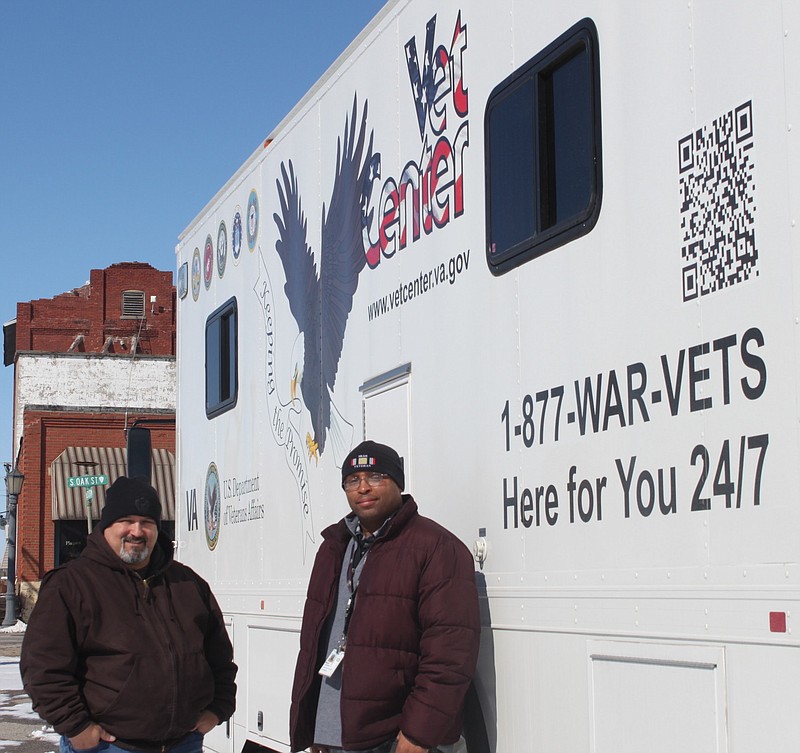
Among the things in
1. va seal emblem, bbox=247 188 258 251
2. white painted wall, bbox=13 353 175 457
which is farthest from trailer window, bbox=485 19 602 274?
white painted wall, bbox=13 353 175 457

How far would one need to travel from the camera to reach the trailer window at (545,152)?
3.83m

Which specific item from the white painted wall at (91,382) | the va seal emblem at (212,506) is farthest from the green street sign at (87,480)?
the white painted wall at (91,382)

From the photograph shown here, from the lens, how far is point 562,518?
384 centimetres

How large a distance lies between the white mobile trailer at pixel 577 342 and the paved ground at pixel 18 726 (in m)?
4.83

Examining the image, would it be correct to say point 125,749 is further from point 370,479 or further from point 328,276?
point 328,276

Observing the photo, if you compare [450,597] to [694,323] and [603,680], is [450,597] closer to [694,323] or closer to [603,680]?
[603,680]

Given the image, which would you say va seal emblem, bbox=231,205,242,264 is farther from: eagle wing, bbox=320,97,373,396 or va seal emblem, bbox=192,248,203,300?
eagle wing, bbox=320,97,373,396

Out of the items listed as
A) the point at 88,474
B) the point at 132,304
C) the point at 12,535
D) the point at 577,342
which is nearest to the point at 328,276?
the point at 577,342

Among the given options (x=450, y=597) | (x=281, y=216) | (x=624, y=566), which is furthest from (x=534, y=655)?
(x=281, y=216)

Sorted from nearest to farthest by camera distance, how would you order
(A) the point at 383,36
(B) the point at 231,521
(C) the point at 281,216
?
1. (A) the point at 383,36
2. (C) the point at 281,216
3. (B) the point at 231,521

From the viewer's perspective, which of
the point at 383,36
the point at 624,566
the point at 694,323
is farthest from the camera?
the point at 383,36

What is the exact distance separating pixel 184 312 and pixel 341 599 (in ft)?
14.8

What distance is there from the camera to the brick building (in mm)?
28328

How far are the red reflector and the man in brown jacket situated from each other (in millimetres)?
2324
